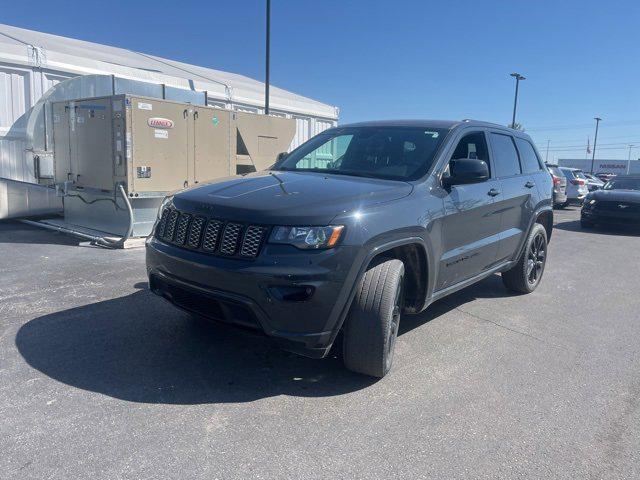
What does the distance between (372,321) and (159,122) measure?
6226mm

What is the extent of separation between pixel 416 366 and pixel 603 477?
1.47 m

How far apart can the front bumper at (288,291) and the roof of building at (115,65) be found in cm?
913

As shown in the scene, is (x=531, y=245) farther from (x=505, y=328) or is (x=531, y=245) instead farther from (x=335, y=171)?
(x=335, y=171)

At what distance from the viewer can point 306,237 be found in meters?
3.12

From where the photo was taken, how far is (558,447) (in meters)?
2.91

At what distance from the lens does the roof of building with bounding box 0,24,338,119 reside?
33.7 ft

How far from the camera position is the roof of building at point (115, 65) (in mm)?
10266

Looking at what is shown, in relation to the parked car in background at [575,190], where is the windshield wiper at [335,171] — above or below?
above

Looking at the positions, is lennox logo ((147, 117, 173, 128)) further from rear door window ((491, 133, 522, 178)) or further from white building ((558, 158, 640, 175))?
white building ((558, 158, 640, 175))

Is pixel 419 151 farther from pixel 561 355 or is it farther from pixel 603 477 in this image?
pixel 603 477

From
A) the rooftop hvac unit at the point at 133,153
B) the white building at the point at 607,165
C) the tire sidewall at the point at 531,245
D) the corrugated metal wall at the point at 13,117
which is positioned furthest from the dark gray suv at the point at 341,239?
the white building at the point at 607,165

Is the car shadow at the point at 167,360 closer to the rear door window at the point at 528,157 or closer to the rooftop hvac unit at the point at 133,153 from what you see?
the rear door window at the point at 528,157

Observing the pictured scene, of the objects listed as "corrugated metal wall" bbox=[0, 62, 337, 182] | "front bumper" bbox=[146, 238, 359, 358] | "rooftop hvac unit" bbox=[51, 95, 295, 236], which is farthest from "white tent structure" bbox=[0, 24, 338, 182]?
"front bumper" bbox=[146, 238, 359, 358]

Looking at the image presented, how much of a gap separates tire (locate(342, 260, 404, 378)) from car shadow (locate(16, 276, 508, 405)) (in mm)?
224
